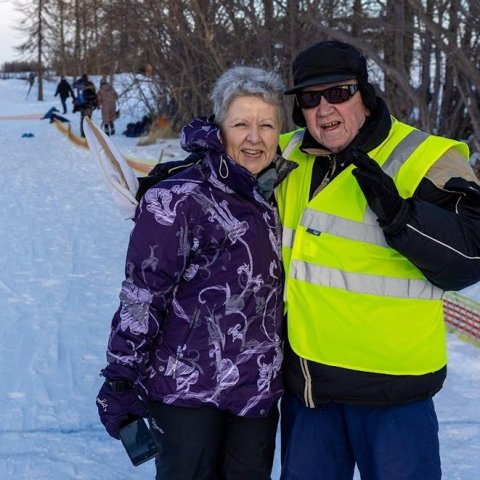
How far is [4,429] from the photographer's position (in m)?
3.30

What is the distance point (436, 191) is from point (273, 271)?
22.0 inches

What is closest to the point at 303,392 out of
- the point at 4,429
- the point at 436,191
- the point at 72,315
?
the point at 436,191

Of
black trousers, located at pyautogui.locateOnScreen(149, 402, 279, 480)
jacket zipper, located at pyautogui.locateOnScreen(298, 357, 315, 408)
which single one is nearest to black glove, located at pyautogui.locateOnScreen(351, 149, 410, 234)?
jacket zipper, located at pyautogui.locateOnScreen(298, 357, 315, 408)

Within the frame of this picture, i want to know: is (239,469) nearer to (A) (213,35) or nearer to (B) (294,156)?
(B) (294,156)

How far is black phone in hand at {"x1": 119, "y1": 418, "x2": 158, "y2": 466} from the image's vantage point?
6.56ft

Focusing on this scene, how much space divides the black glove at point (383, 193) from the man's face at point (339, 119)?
278 millimetres

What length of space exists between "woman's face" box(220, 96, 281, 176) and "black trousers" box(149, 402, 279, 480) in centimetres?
81

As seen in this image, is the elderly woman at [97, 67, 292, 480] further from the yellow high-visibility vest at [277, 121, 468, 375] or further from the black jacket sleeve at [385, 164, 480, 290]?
the black jacket sleeve at [385, 164, 480, 290]

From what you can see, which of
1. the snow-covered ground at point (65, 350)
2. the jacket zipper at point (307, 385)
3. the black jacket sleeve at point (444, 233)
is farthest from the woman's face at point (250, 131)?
the snow-covered ground at point (65, 350)

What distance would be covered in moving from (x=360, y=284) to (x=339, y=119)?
51 cm

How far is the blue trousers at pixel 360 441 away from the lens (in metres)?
1.96

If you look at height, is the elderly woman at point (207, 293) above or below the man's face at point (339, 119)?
below

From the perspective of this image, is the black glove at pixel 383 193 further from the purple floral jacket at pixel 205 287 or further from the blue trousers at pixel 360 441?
the blue trousers at pixel 360 441

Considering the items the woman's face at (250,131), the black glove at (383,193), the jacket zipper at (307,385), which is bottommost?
the jacket zipper at (307,385)
